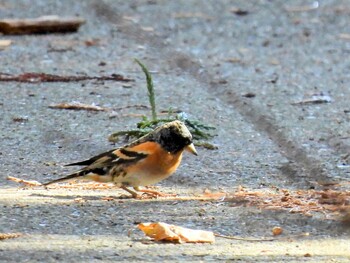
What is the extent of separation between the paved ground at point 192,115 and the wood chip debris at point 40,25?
0.36 feet

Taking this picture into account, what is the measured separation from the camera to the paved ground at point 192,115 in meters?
5.48

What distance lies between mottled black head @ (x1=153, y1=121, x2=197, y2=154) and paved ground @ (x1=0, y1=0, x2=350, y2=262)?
298 mm

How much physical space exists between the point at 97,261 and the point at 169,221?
0.82 m

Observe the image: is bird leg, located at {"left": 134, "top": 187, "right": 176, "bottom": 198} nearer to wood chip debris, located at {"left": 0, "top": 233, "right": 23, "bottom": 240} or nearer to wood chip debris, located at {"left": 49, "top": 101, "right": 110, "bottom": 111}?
wood chip debris, located at {"left": 0, "top": 233, "right": 23, "bottom": 240}

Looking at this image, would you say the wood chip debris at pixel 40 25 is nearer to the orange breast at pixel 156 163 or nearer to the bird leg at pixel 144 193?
the bird leg at pixel 144 193

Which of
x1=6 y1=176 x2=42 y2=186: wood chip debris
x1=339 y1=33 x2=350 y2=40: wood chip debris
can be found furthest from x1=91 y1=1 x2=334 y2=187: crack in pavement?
x1=339 y1=33 x2=350 y2=40: wood chip debris

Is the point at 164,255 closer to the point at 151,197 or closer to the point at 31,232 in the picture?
the point at 31,232

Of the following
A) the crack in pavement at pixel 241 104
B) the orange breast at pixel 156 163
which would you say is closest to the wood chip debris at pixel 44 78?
the crack in pavement at pixel 241 104

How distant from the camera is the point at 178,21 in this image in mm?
13055

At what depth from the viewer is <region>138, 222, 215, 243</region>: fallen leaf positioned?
538cm

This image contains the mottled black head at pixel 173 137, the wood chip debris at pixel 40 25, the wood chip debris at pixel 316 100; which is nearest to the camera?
the mottled black head at pixel 173 137

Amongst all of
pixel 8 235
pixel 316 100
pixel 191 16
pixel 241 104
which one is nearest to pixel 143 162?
pixel 8 235

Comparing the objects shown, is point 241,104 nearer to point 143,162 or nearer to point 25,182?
point 25,182

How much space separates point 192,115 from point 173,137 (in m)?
2.50
